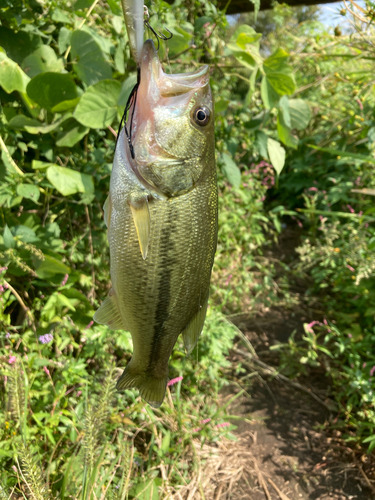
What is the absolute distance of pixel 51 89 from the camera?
4.30ft

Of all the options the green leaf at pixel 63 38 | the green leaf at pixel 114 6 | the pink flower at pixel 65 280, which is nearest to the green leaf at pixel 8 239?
the pink flower at pixel 65 280

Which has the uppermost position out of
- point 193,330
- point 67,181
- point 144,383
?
point 67,181

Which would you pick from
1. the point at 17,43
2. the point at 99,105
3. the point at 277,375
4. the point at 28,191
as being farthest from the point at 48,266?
the point at 277,375

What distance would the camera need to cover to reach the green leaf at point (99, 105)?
4.22ft

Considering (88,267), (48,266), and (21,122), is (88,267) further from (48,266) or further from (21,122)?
(21,122)

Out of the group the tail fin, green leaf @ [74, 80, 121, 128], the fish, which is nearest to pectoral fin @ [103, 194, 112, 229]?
the fish

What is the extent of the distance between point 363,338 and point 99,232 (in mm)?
2099

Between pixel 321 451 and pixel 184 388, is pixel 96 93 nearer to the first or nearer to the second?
pixel 184 388

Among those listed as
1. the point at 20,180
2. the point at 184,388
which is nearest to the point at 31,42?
the point at 20,180

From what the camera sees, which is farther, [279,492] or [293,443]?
[293,443]

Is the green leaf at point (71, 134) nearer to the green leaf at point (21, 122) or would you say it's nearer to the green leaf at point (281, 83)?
the green leaf at point (21, 122)

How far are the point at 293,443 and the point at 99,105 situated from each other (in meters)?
2.51

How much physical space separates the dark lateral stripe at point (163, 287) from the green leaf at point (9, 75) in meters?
0.85

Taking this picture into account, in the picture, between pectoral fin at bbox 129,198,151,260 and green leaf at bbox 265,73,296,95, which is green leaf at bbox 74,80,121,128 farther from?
green leaf at bbox 265,73,296,95
